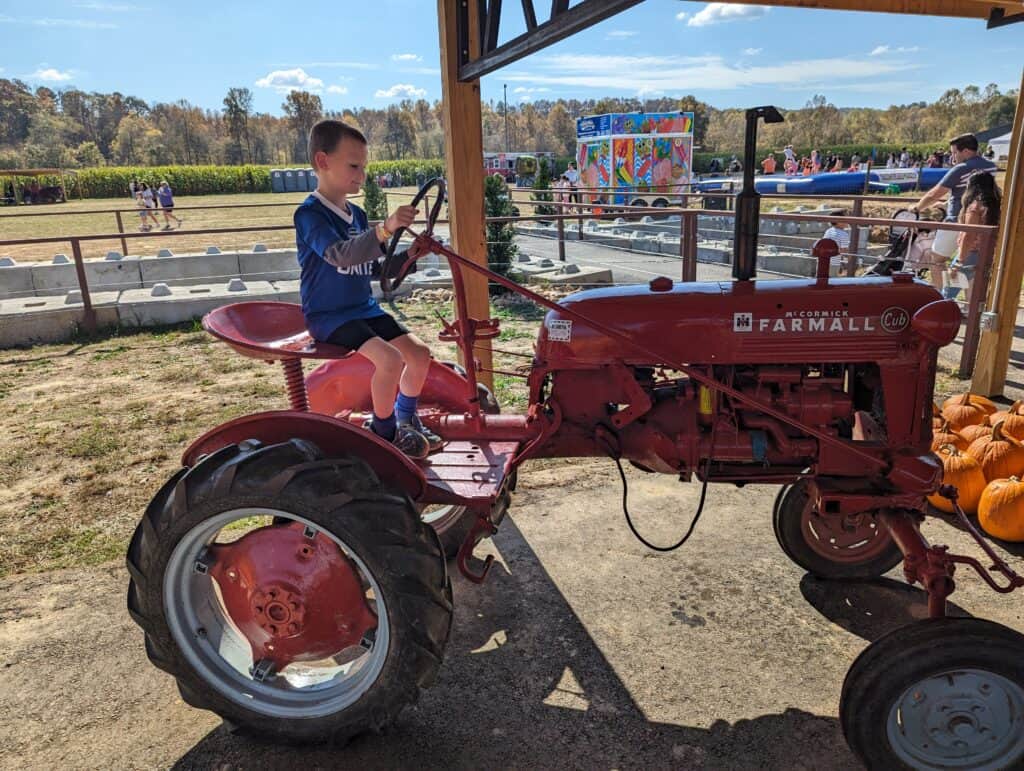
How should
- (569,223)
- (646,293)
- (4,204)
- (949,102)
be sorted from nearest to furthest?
1. (646,293)
2. (569,223)
3. (4,204)
4. (949,102)

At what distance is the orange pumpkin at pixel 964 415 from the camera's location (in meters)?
4.53

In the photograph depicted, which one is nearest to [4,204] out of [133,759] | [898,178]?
[898,178]

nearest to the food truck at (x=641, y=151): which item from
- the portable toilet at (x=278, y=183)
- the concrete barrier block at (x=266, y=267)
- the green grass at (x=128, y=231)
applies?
the green grass at (x=128, y=231)

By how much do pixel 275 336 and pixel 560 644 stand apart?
5.56 feet

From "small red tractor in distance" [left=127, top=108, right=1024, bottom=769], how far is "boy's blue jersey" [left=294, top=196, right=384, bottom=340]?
5.7 inches

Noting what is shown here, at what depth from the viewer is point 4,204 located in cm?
4250

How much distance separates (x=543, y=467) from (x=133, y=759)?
2788 mm

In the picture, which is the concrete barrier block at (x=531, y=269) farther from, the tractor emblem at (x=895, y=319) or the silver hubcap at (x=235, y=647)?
the silver hubcap at (x=235, y=647)

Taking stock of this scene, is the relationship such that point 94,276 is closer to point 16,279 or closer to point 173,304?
point 16,279

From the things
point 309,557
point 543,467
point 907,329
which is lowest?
point 543,467

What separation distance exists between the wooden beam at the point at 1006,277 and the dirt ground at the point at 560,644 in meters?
2.60

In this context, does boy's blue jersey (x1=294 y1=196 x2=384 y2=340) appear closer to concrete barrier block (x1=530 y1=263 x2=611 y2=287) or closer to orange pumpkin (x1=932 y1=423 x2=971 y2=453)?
orange pumpkin (x1=932 y1=423 x2=971 y2=453)

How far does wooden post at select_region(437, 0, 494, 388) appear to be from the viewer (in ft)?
13.2

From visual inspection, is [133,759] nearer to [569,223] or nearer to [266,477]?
[266,477]
